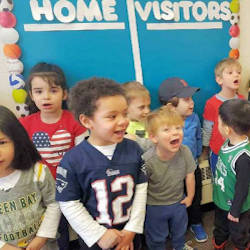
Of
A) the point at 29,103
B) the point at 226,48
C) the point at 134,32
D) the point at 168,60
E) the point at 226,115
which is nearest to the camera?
the point at 226,115

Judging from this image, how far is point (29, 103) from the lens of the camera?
5.24 feet

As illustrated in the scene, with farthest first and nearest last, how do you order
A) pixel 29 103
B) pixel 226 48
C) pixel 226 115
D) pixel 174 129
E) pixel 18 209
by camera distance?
pixel 226 48
pixel 29 103
pixel 226 115
pixel 174 129
pixel 18 209

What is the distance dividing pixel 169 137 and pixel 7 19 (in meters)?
1.22

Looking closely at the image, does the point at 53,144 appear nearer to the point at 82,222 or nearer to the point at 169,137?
the point at 82,222

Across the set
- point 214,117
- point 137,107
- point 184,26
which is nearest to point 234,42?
point 184,26

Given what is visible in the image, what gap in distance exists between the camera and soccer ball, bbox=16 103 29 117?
1645mm

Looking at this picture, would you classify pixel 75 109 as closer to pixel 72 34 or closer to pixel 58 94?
pixel 58 94

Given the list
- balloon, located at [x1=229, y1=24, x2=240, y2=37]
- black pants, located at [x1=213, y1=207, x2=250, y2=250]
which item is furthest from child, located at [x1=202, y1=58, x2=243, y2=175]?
black pants, located at [x1=213, y1=207, x2=250, y2=250]

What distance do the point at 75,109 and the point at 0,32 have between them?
868 mm

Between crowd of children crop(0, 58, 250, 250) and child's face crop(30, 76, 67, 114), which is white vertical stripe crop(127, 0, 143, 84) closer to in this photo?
crowd of children crop(0, 58, 250, 250)

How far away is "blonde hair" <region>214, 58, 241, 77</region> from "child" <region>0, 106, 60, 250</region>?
5.52 ft

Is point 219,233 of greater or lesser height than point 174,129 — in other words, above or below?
below

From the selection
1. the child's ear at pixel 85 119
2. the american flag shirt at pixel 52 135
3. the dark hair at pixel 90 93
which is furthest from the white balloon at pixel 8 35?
the child's ear at pixel 85 119

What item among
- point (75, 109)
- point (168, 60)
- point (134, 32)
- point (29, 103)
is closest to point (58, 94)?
point (29, 103)
